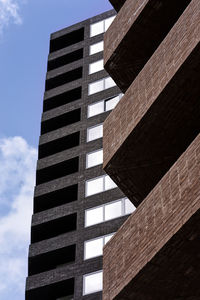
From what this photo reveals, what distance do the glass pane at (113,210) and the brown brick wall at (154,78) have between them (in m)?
22.0

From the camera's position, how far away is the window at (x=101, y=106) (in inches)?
1661

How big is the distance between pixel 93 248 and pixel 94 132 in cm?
860

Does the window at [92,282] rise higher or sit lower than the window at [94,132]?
lower

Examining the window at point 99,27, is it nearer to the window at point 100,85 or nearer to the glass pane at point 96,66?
the glass pane at point 96,66

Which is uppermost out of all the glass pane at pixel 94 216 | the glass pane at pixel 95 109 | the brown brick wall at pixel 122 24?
the glass pane at pixel 95 109

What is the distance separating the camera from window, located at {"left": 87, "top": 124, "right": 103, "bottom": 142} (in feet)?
135

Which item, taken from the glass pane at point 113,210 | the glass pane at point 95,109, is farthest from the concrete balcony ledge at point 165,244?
the glass pane at point 95,109

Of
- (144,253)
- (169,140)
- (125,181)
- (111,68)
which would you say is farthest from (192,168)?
A: (111,68)

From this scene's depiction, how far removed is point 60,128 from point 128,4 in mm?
27983

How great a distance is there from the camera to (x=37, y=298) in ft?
120

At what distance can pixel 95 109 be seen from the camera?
42.9 meters

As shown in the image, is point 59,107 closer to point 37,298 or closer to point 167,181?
point 37,298

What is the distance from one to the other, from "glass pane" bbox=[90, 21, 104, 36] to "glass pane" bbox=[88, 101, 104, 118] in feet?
24.0

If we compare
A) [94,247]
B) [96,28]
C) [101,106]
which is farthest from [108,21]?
[94,247]
